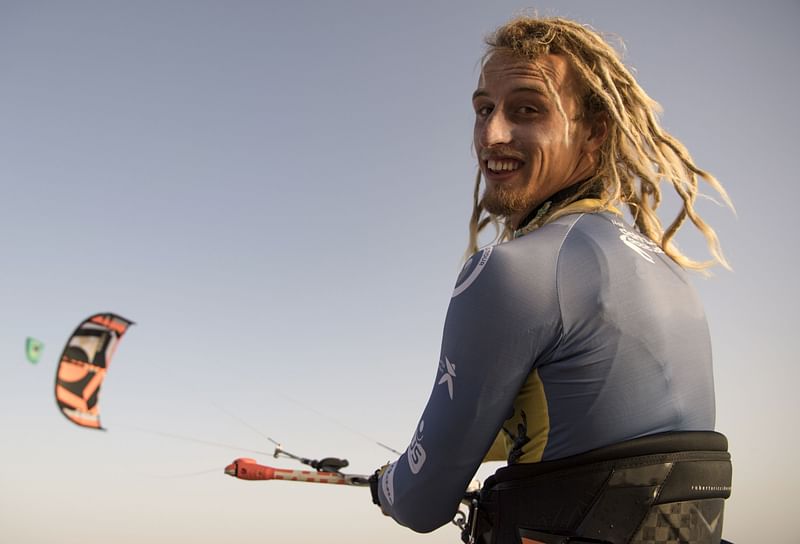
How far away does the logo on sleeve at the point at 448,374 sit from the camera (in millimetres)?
2291

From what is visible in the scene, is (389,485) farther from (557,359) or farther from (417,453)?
(557,359)

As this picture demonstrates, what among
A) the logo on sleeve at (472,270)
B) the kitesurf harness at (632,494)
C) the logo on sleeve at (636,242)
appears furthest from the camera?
the logo on sleeve at (636,242)

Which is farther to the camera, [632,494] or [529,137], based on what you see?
[529,137]

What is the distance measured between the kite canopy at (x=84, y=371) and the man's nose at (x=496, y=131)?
713 centimetres

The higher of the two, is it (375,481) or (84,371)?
(375,481)

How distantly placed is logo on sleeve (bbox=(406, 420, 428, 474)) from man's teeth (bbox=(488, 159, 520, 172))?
136cm

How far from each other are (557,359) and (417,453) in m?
0.66

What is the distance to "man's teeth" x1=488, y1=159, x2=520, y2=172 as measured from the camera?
3061 millimetres

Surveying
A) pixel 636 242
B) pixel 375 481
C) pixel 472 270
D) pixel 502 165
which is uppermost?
pixel 502 165

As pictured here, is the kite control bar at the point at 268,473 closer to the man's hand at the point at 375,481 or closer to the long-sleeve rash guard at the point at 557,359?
the man's hand at the point at 375,481

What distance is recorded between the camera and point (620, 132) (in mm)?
3139

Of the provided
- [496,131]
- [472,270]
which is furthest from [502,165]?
[472,270]

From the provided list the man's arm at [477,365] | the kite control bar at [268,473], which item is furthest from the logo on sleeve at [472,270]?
the kite control bar at [268,473]

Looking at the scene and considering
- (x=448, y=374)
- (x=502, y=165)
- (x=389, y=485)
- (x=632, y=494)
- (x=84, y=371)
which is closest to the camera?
(x=632, y=494)
